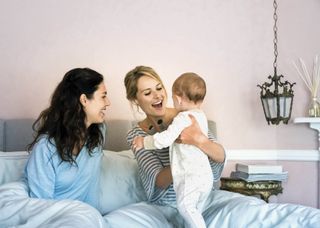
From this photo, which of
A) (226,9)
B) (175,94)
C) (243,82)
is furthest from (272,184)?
(226,9)

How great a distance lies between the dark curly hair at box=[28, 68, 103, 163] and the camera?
1978 millimetres

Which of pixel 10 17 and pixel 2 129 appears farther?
pixel 10 17

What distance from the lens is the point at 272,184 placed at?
2.53m

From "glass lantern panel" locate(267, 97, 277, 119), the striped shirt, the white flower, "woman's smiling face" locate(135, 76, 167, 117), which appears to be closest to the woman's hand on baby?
the striped shirt

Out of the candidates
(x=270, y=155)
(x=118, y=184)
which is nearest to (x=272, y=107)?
(x=270, y=155)

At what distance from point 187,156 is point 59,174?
565 mm

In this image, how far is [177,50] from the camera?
2.86m

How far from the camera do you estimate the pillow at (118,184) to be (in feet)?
7.03

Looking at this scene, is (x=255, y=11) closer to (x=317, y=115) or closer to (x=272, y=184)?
(x=317, y=115)

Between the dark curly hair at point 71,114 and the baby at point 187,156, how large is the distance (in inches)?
11.6

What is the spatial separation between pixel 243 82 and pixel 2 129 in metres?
1.51

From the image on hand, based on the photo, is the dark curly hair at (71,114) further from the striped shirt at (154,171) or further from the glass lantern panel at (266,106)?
the glass lantern panel at (266,106)

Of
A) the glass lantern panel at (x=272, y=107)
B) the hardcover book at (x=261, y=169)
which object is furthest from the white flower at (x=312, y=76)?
the hardcover book at (x=261, y=169)

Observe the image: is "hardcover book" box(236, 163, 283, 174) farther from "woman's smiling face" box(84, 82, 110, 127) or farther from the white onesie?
"woman's smiling face" box(84, 82, 110, 127)
